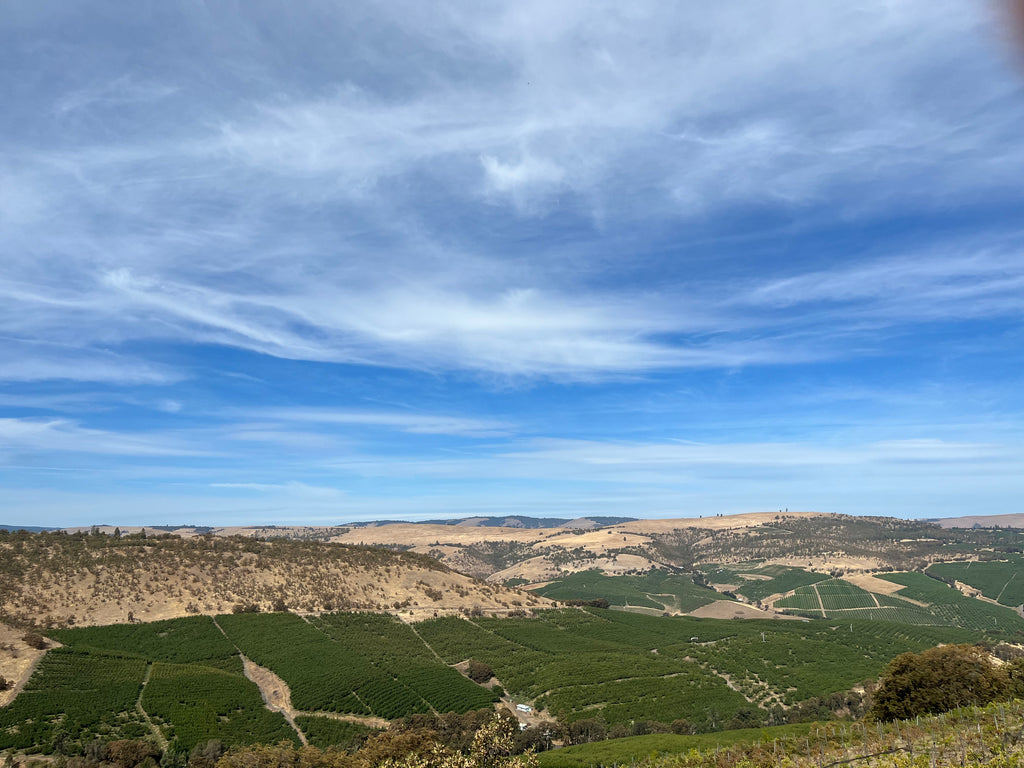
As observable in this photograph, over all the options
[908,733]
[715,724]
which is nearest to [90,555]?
[715,724]

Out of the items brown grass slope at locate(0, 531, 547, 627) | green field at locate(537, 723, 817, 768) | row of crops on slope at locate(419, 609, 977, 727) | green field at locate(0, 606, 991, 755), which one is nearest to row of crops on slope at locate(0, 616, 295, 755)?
green field at locate(0, 606, 991, 755)

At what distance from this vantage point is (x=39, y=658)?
267ft

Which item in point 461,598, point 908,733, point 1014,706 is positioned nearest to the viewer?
point 908,733

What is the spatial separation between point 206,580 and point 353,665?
183ft

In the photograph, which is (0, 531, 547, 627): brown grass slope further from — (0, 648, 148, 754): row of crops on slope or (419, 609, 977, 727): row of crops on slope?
(0, 648, 148, 754): row of crops on slope

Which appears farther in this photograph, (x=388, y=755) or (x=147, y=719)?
(x=147, y=719)

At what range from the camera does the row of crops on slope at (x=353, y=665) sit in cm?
8531

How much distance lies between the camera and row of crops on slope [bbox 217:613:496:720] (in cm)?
8531

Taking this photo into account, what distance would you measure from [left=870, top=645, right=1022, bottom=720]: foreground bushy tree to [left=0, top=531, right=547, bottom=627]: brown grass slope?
10561cm

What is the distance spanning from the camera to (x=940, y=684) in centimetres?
6200

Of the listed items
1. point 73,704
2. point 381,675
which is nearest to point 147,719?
point 73,704

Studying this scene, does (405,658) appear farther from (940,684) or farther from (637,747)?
(940,684)

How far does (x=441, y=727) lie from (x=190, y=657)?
2065 inches

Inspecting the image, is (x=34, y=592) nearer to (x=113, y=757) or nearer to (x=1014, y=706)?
(x=113, y=757)
